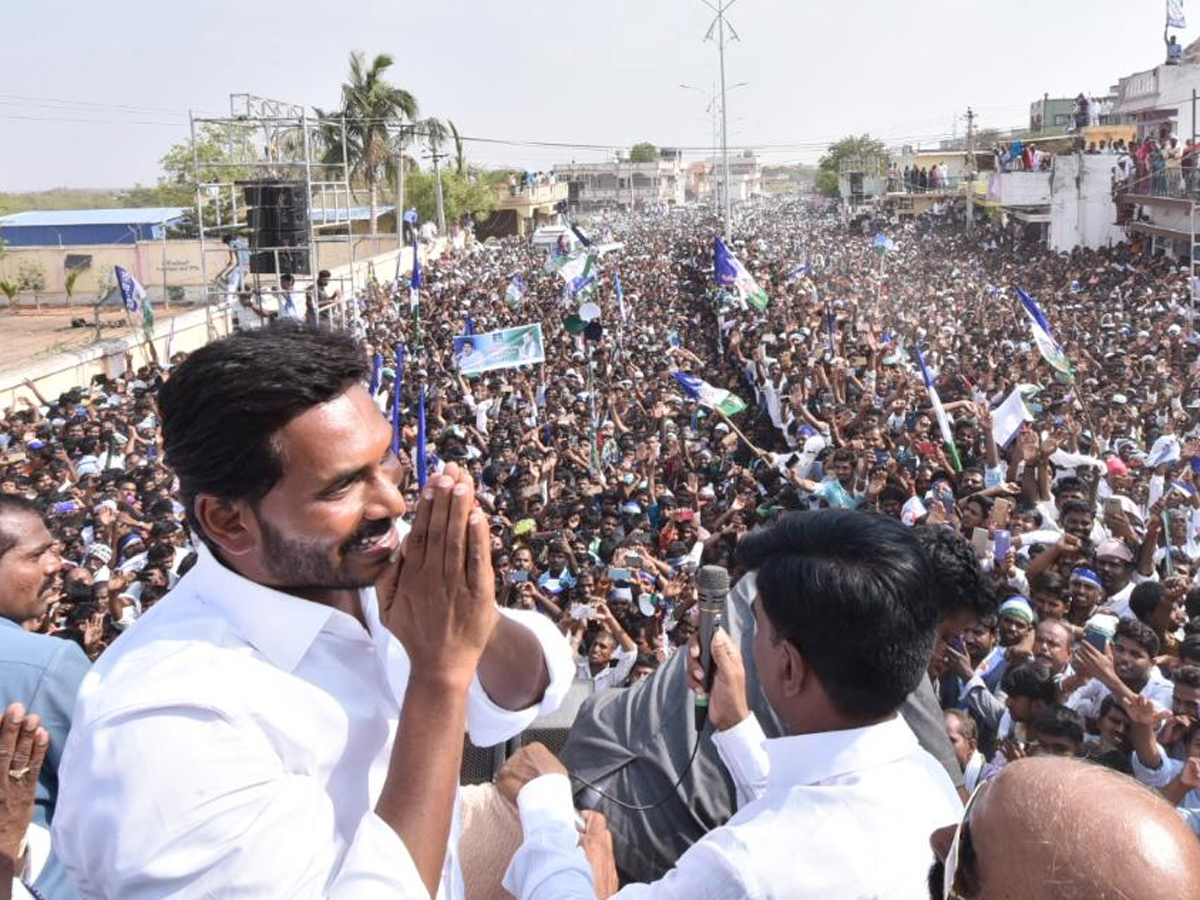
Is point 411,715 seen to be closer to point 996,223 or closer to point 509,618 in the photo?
point 509,618

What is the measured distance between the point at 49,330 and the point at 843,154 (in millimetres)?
66807

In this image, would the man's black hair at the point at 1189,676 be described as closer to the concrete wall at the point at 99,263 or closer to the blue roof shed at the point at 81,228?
the concrete wall at the point at 99,263

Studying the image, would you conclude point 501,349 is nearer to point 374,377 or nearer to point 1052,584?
point 1052,584

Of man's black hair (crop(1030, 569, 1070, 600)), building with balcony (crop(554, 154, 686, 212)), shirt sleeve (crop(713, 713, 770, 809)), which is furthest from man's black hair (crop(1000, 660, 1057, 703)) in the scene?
building with balcony (crop(554, 154, 686, 212))

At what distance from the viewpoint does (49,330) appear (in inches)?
1056

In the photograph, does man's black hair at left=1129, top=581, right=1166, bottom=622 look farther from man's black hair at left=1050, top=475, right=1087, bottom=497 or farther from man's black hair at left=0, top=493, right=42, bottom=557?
man's black hair at left=0, top=493, right=42, bottom=557

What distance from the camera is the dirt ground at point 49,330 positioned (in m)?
22.7

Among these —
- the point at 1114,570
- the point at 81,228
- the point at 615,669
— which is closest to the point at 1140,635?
the point at 1114,570

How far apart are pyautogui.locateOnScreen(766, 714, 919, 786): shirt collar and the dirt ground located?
21735 mm

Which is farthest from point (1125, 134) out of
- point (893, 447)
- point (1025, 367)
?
point (893, 447)

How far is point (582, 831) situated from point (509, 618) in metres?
0.45

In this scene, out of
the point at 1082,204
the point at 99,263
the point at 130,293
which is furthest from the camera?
the point at 99,263

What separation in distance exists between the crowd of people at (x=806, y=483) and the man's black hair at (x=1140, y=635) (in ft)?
0.03

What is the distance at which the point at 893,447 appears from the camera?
8.34 metres
